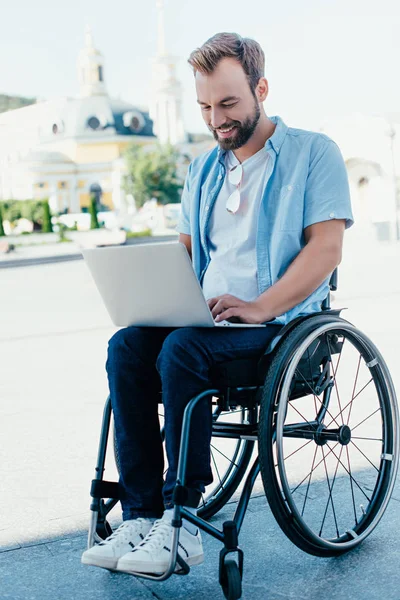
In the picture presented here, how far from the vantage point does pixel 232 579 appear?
7.18ft

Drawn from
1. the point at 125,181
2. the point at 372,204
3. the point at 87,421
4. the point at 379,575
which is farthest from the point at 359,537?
the point at 125,181

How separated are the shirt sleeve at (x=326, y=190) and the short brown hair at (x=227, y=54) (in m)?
0.26

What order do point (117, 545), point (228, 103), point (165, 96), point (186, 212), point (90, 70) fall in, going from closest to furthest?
point (117, 545) < point (228, 103) < point (186, 212) < point (165, 96) < point (90, 70)

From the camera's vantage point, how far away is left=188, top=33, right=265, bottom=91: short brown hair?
2463 mm

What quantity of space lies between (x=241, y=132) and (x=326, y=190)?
27cm

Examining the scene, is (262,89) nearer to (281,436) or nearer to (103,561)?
(281,436)

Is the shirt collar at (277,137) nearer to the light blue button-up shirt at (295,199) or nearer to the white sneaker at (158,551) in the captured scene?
the light blue button-up shirt at (295,199)

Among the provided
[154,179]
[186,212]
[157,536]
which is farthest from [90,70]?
[157,536]

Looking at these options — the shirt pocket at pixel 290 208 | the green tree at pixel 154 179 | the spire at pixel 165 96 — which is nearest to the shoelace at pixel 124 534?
the shirt pocket at pixel 290 208

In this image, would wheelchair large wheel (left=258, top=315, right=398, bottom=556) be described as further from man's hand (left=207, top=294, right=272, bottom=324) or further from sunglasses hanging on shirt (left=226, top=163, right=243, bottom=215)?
sunglasses hanging on shirt (left=226, top=163, right=243, bottom=215)

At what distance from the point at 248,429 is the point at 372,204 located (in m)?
37.5

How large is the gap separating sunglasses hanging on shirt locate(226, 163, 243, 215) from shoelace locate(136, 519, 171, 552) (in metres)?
0.86

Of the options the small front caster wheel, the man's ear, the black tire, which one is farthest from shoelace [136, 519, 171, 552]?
the man's ear

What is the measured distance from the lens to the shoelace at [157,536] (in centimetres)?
219
